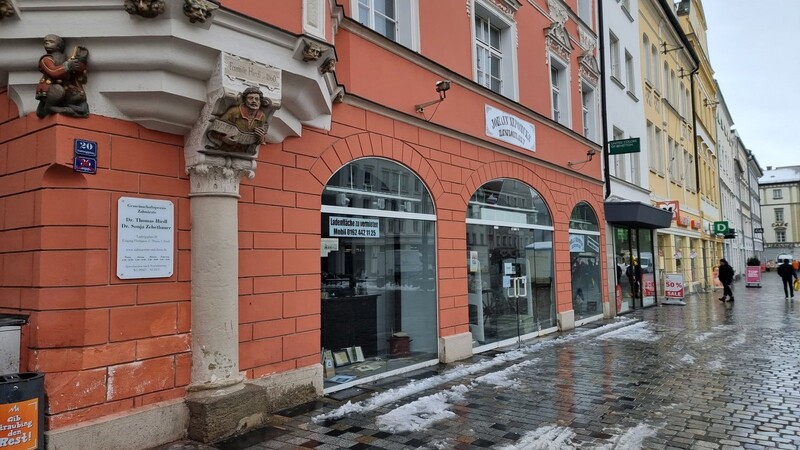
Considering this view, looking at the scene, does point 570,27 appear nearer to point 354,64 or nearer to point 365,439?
point 354,64

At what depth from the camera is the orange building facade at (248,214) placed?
4.39 meters

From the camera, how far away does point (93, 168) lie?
447 centimetres

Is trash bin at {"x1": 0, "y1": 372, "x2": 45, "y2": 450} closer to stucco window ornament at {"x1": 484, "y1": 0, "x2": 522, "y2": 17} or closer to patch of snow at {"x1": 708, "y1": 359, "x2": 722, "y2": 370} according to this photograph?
patch of snow at {"x1": 708, "y1": 359, "x2": 722, "y2": 370}

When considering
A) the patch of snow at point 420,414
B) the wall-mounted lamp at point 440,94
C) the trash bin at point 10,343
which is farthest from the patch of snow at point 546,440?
the wall-mounted lamp at point 440,94

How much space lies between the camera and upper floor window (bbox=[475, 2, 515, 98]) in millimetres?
10188

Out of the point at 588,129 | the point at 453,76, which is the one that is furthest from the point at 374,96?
the point at 588,129

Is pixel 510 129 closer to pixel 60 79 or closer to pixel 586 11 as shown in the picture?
pixel 586 11

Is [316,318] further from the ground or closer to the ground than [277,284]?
closer to the ground

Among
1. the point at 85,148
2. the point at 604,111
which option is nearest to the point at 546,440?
the point at 85,148

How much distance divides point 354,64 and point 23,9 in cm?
364

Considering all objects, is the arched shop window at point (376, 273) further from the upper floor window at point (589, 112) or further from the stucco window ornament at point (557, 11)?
the upper floor window at point (589, 112)

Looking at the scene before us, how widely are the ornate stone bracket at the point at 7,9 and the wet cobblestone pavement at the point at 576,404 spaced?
377 centimetres

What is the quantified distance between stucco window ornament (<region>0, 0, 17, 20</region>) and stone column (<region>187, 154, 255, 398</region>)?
1754 mm

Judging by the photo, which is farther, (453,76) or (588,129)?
(588,129)
